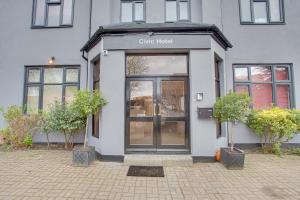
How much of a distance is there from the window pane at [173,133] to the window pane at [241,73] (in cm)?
323

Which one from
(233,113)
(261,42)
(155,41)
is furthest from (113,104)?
(261,42)

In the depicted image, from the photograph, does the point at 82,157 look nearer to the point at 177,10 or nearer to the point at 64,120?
the point at 64,120

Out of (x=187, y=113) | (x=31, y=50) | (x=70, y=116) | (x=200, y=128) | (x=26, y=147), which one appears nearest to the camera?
(x=200, y=128)

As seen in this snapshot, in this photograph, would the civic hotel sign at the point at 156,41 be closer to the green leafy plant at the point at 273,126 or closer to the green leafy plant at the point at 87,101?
the green leafy plant at the point at 87,101

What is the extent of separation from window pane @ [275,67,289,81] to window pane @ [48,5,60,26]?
30.1 feet

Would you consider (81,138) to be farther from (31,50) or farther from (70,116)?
(31,50)

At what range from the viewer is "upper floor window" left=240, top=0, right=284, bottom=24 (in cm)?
758

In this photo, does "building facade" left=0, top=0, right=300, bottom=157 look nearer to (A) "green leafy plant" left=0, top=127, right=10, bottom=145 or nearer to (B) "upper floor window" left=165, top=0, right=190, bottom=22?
(B) "upper floor window" left=165, top=0, right=190, bottom=22

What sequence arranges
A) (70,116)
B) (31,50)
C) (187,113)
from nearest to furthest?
(187,113), (70,116), (31,50)

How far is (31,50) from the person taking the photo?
25.3 ft

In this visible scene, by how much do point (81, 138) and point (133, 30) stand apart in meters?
4.54

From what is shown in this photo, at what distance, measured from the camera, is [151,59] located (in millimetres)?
6160

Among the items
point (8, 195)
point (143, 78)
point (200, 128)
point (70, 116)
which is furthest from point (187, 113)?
point (8, 195)

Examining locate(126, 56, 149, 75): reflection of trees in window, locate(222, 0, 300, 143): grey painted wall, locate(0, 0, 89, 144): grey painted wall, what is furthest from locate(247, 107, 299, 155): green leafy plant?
locate(0, 0, 89, 144): grey painted wall
